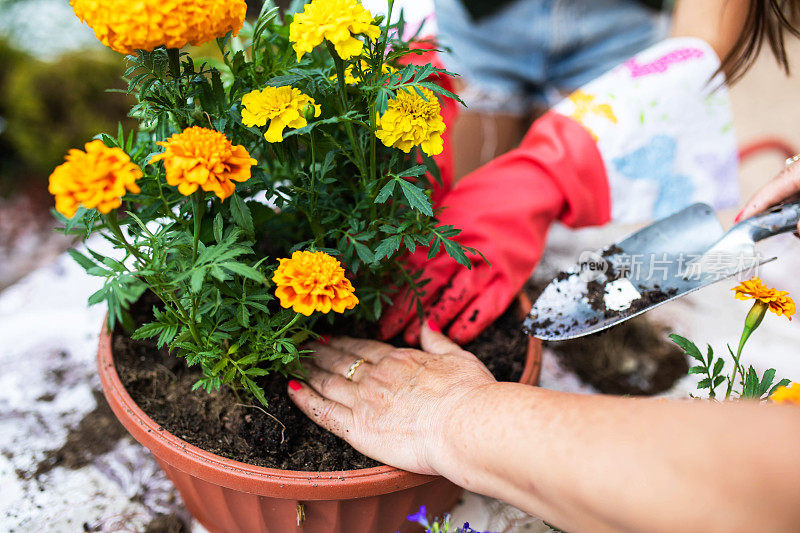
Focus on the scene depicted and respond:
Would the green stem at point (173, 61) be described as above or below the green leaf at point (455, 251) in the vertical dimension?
above

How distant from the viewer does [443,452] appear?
706 millimetres

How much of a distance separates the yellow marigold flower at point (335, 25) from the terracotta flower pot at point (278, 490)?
545mm

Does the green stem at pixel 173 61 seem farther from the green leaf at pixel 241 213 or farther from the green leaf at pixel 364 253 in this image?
the green leaf at pixel 364 253

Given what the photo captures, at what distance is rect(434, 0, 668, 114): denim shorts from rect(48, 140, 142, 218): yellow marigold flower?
1.18 meters

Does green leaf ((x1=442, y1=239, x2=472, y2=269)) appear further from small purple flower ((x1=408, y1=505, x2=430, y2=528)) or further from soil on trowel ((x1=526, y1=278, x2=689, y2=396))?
soil on trowel ((x1=526, y1=278, x2=689, y2=396))

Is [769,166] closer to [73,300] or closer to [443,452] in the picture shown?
[443,452]

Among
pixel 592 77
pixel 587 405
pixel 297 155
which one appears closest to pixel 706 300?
pixel 592 77

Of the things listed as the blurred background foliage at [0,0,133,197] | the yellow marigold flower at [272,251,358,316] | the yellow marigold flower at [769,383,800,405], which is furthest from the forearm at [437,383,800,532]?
the blurred background foliage at [0,0,133,197]

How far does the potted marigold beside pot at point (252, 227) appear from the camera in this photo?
0.60 meters

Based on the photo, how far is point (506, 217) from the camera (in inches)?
42.3

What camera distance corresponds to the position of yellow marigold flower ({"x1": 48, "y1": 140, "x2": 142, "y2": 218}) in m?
0.54

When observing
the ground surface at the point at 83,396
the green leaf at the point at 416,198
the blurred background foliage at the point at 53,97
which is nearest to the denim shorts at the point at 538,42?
the ground surface at the point at 83,396

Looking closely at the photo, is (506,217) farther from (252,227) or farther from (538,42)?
(538,42)

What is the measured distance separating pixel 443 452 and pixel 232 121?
51 cm
